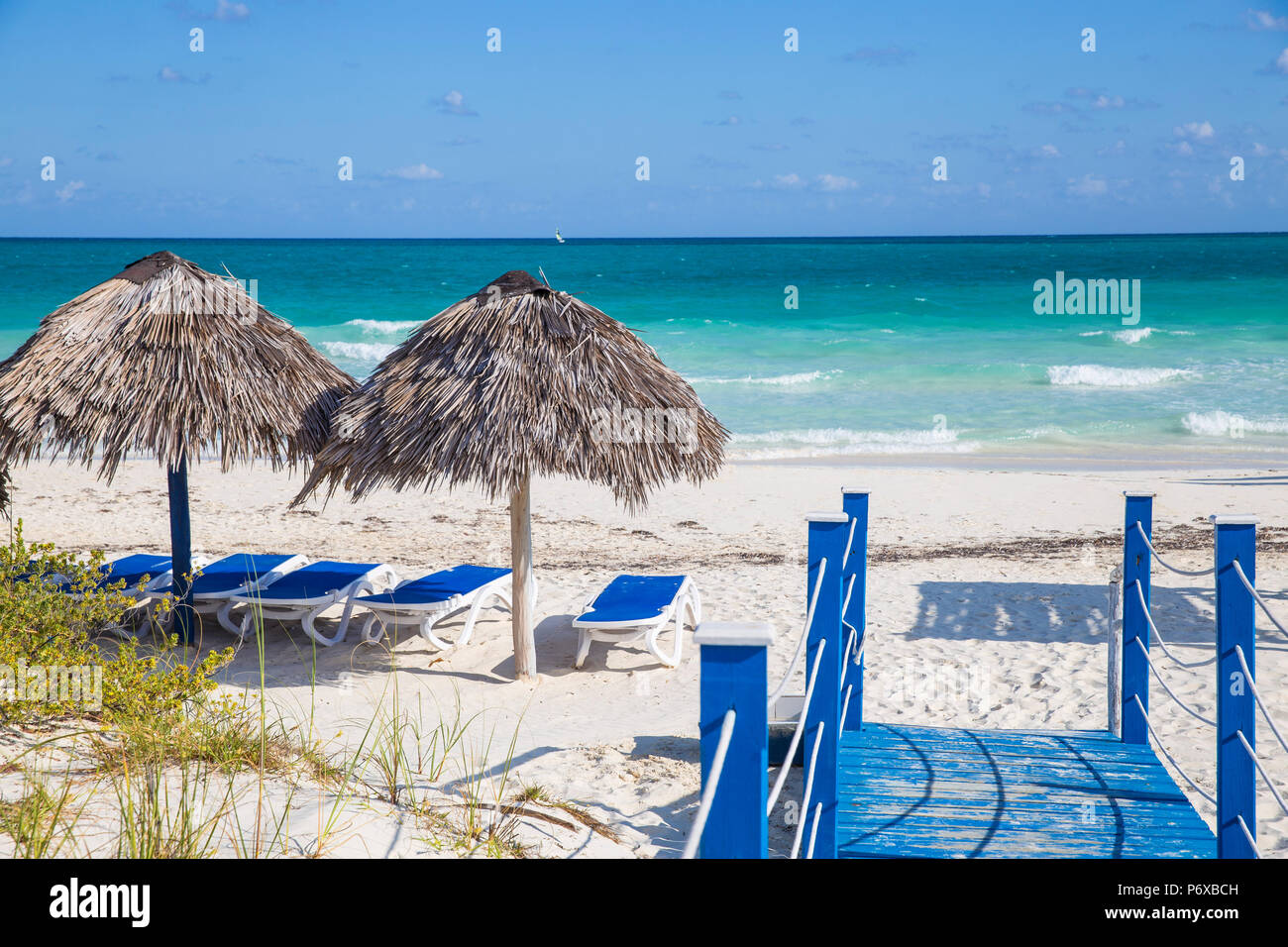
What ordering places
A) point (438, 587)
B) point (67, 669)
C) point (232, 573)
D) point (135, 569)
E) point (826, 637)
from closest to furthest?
point (826, 637), point (67, 669), point (438, 587), point (232, 573), point (135, 569)

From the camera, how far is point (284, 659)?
6.43 metres

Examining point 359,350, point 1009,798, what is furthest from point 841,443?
point 359,350

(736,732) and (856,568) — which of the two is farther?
(856,568)

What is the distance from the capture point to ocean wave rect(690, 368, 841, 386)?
946 inches

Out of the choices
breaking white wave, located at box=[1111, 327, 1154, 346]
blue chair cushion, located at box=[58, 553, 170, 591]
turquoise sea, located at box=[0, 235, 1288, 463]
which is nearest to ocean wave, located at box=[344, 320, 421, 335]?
turquoise sea, located at box=[0, 235, 1288, 463]

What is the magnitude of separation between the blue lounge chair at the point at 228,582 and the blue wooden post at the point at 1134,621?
5005 mm

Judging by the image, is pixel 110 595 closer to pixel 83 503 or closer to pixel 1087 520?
pixel 83 503

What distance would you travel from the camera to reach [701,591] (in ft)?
26.2

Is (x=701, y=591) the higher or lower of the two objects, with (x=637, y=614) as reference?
lower

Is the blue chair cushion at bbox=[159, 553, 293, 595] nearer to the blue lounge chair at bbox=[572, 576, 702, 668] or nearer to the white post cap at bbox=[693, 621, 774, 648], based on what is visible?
the blue lounge chair at bbox=[572, 576, 702, 668]

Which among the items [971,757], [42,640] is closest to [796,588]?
[971,757]

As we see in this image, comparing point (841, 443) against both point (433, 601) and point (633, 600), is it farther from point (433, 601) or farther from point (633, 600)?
point (433, 601)

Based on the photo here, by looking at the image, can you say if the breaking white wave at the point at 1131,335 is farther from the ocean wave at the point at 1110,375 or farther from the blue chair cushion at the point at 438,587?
the blue chair cushion at the point at 438,587

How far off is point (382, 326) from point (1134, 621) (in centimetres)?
3188
